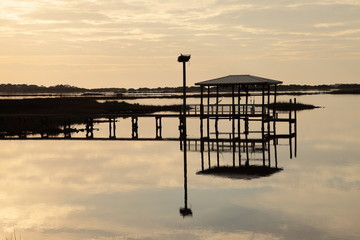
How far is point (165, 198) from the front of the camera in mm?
20500

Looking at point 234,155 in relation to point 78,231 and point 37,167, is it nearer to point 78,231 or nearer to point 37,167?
point 37,167

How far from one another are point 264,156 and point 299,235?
57.2 feet

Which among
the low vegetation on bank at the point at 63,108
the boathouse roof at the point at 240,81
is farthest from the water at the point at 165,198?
the low vegetation on bank at the point at 63,108

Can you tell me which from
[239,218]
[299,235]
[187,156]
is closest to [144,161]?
[187,156]

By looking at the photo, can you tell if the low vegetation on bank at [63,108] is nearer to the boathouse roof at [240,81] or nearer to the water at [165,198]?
the boathouse roof at [240,81]

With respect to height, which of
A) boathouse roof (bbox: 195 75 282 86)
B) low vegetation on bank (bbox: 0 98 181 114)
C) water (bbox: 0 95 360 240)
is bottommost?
water (bbox: 0 95 360 240)

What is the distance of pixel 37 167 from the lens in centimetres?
2875

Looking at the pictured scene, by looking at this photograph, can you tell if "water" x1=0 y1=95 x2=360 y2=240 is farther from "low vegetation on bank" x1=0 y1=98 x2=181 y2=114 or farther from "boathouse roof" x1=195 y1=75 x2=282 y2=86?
"low vegetation on bank" x1=0 y1=98 x2=181 y2=114

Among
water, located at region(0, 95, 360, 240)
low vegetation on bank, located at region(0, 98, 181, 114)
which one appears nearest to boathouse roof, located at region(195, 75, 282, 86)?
water, located at region(0, 95, 360, 240)

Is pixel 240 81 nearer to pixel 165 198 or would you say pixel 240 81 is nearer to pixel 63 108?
pixel 165 198

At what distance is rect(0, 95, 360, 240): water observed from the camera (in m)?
16.1

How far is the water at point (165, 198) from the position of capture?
16.1m

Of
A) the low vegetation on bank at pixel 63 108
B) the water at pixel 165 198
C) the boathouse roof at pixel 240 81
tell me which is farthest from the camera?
the low vegetation on bank at pixel 63 108

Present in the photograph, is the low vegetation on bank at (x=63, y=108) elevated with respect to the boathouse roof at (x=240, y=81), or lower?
lower
